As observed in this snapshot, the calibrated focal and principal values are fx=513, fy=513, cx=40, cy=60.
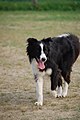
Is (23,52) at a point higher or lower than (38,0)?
higher

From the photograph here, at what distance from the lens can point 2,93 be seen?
10328mm

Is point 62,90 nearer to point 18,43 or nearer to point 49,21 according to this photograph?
point 18,43

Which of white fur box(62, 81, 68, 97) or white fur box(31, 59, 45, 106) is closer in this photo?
white fur box(31, 59, 45, 106)

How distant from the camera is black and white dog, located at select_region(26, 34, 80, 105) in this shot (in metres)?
8.95

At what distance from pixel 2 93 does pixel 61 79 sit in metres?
1.26

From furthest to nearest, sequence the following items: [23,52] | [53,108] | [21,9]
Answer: [21,9], [23,52], [53,108]

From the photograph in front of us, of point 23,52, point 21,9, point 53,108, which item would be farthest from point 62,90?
point 21,9

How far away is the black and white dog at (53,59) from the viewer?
8.95 metres

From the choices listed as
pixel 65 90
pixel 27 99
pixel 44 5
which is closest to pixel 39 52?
pixel 27 99

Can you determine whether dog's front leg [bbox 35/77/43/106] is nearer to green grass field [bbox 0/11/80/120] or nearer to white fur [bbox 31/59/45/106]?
white fur [bbox 31/59/45/106]

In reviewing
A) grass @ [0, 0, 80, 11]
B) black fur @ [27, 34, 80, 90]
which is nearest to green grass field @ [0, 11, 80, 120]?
black fur @ [27, 34, 80, 90]

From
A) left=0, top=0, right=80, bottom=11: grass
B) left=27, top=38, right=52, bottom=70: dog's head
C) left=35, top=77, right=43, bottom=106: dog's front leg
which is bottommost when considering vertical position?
left=0, top=0, right=80, bottom=11: grass

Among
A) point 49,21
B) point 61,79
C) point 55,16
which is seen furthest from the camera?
point 55,16

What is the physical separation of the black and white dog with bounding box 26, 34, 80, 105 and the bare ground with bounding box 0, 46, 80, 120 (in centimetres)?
24
